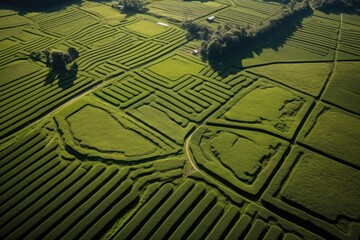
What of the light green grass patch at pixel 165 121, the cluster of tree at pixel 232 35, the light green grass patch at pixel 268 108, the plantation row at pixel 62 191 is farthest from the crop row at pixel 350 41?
the plantation row at pixel 62 191

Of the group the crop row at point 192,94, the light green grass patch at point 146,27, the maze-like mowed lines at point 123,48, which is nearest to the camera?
the crop row at point 192,94

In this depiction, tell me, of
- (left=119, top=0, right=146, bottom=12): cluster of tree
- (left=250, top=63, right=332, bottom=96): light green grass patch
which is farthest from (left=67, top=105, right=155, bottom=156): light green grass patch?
(left=119, top=0, right=146, bottom=12): cluster of tree

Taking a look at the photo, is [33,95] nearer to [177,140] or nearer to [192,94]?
[177,140]

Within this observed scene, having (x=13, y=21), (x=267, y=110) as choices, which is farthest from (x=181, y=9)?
(x=267, y=110)

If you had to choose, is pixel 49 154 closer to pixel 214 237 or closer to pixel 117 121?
pixel 117 121

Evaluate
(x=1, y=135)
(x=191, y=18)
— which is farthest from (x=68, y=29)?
(x=1, y=135)

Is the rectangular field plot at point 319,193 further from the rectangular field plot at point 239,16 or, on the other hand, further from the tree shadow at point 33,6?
the tree shadow at point 33,6
